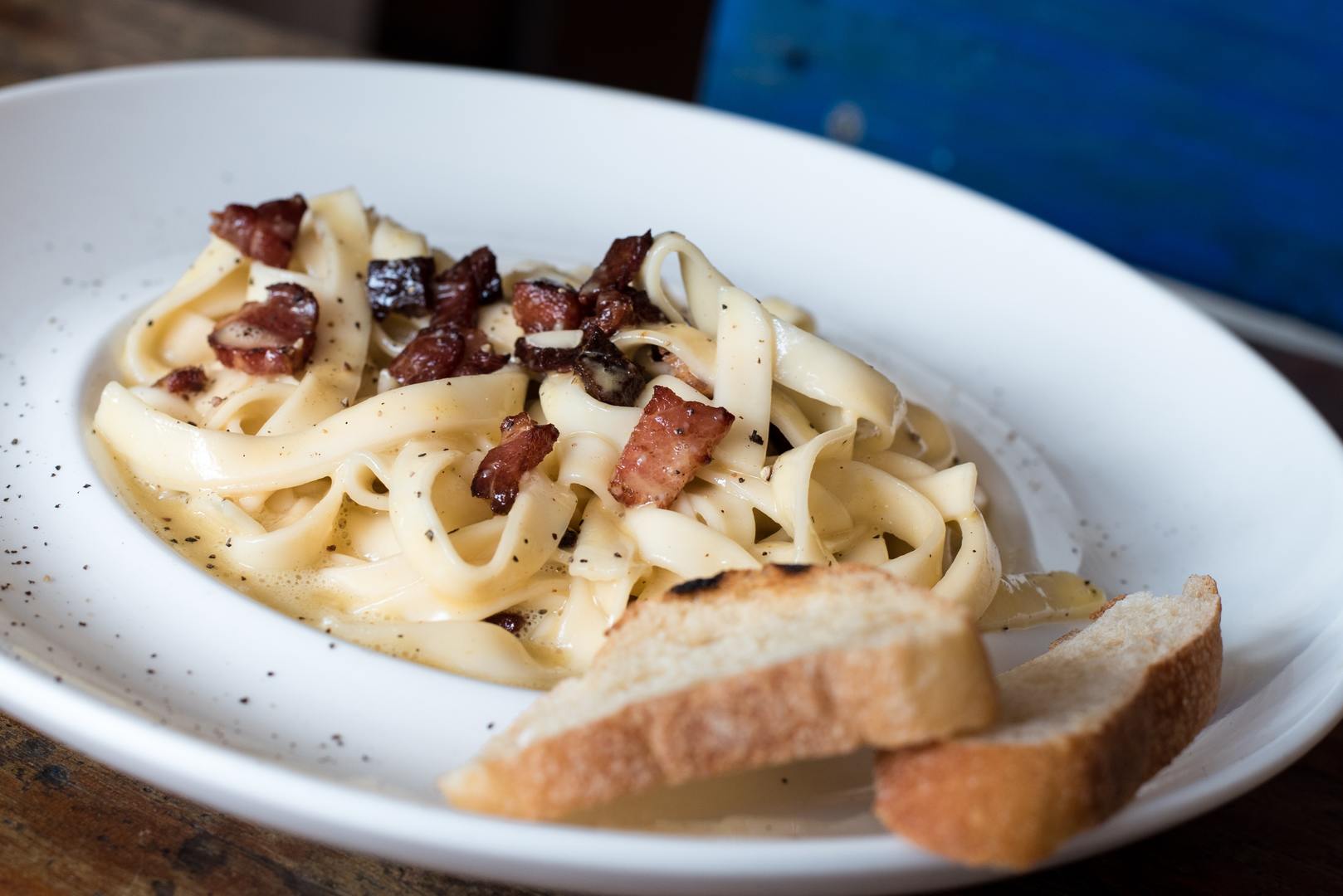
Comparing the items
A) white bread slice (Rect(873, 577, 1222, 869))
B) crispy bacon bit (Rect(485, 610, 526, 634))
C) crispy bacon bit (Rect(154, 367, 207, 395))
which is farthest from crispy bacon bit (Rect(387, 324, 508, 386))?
white bread slice (Rect(873, 577, 1222, 869))

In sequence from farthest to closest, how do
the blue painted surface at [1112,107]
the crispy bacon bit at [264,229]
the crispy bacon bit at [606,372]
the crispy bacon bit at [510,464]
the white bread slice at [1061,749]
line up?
→ the blue painted surface at [1112,107] < the crispy bacon bit at [264,229] < the crispy bacon bit at [606,372] < the crispy bacon bit at [510,464] < the white bread slice at [1061,749]

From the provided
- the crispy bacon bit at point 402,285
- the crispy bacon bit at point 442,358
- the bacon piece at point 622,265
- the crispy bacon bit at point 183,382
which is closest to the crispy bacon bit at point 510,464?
the crispy bacon bit at point 442,358

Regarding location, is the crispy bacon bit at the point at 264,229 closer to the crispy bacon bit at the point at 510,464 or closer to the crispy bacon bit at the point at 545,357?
the crispy bacon bit at the point at 545,357

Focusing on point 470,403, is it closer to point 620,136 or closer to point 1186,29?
point 620,136

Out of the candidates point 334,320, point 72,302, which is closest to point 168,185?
point 72,302

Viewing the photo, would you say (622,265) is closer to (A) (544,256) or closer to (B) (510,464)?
(B) (510,464)

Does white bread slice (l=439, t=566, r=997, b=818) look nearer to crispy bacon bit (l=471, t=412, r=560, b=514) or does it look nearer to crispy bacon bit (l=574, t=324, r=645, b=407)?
crispy bacon bit (l=471, t=412, r=560, b=514)

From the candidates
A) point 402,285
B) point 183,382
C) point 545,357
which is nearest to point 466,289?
point 402,285
